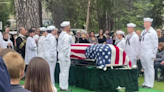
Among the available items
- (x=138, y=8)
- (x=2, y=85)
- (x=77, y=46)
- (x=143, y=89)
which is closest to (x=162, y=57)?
(x=143, y=89)

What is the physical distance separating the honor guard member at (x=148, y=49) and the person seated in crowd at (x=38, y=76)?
5685 mm

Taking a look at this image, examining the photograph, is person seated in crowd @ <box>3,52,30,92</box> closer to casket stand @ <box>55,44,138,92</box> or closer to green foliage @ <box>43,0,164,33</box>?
casket stand @ <box>55,44,138,92</box>

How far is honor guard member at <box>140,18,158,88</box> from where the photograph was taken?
8.44 m

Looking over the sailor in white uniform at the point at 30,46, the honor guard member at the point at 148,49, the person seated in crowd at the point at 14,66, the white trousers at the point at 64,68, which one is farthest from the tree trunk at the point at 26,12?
the person seated in crowd at the point at 14,66

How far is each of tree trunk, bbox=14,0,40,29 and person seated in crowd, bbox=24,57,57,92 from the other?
7896 mm

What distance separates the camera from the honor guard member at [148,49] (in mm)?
8438

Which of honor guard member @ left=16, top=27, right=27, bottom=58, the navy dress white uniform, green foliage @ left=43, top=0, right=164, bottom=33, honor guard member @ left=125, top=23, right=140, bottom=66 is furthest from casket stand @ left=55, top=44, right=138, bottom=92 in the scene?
green foliage @ left=43, top=0, right=164, bottom=33

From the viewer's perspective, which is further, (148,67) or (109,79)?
(148,67)

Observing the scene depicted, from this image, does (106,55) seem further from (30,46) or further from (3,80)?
(3,80)

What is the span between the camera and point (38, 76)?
10.4 feet

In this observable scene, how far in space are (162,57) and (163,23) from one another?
1340cm

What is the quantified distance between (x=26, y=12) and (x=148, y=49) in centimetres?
470

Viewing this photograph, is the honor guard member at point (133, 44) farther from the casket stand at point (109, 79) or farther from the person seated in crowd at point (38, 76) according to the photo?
the person seated in crowd at point (38, 76)

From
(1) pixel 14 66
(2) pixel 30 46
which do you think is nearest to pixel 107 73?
(2) pixel 30 46
